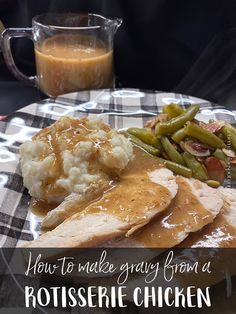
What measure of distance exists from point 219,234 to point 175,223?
172 mm

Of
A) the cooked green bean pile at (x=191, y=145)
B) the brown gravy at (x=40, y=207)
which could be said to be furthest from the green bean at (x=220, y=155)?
the brown gravy at (x=40, y=207)

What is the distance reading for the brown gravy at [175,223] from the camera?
1959 millimetres

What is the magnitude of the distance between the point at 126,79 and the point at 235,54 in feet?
2.92

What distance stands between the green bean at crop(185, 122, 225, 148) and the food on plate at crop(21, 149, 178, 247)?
364 millimetres

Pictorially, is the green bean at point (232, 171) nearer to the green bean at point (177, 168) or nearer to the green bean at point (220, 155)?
the green bean at point (220, 155)

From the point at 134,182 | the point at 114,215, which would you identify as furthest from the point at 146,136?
the point at 114,215

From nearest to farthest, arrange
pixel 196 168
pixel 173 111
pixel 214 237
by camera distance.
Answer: pixel 214 237, pixel 196 168, pixel 173 111

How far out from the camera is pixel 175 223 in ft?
6.73

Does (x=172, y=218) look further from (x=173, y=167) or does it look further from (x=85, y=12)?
(x=85, y=12)

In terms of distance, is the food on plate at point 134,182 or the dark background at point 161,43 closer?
the food on plate at point 134,182

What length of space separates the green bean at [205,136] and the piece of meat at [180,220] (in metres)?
0.38

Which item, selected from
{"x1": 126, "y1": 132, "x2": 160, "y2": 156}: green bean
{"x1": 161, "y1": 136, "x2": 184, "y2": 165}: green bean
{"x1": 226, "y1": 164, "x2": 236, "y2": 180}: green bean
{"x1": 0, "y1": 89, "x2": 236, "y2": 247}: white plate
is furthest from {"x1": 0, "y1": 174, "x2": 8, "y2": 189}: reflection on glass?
{"x1": 226, "y1": 164, "x2": 236, "y2": 180}: green bean

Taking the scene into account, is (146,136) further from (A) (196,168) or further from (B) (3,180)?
(B) (3,180)

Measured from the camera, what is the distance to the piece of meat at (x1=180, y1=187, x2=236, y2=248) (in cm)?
198
